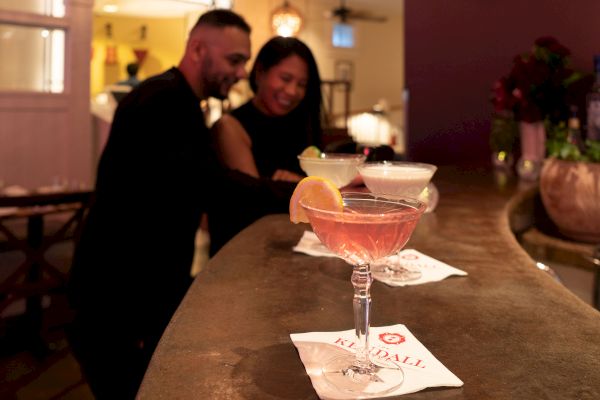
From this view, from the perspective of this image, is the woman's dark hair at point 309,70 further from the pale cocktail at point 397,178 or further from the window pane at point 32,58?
the window pane at point 32,58

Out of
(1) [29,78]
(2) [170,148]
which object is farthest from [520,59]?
(1) [29,78]

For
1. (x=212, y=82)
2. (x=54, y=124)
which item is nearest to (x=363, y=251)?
(x=212, y=82)

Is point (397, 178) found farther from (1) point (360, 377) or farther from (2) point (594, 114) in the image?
(2) point (594, 114)

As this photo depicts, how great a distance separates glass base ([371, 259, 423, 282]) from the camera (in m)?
1.12

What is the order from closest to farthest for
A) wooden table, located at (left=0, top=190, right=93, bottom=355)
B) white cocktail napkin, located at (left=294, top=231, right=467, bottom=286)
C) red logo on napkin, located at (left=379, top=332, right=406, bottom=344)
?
red logo on napkin, located at (left=379, top=332, right=406, bottom=344) < white cocktail napkin, located at (left=294, top=231, right=467, bottom=286) < wooden table, located at (left=0, top=190, right=93, bottom=355)

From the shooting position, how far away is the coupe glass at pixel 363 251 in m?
0.71

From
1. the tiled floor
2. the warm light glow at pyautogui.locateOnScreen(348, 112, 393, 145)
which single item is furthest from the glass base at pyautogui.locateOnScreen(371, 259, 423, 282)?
the warm light glow at pyautogui.locateOnScreen(348, 112, 393, 145)

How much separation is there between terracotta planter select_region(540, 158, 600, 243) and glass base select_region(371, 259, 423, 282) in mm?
1053

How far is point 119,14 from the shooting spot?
9.95 metres

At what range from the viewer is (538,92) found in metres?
2.67

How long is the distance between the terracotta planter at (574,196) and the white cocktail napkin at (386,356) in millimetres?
1340

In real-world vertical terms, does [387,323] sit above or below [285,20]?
below

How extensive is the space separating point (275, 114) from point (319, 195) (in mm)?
1644

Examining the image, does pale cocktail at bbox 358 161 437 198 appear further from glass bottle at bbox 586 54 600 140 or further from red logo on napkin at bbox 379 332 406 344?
glass bottle at bbox 586 54 600 140
